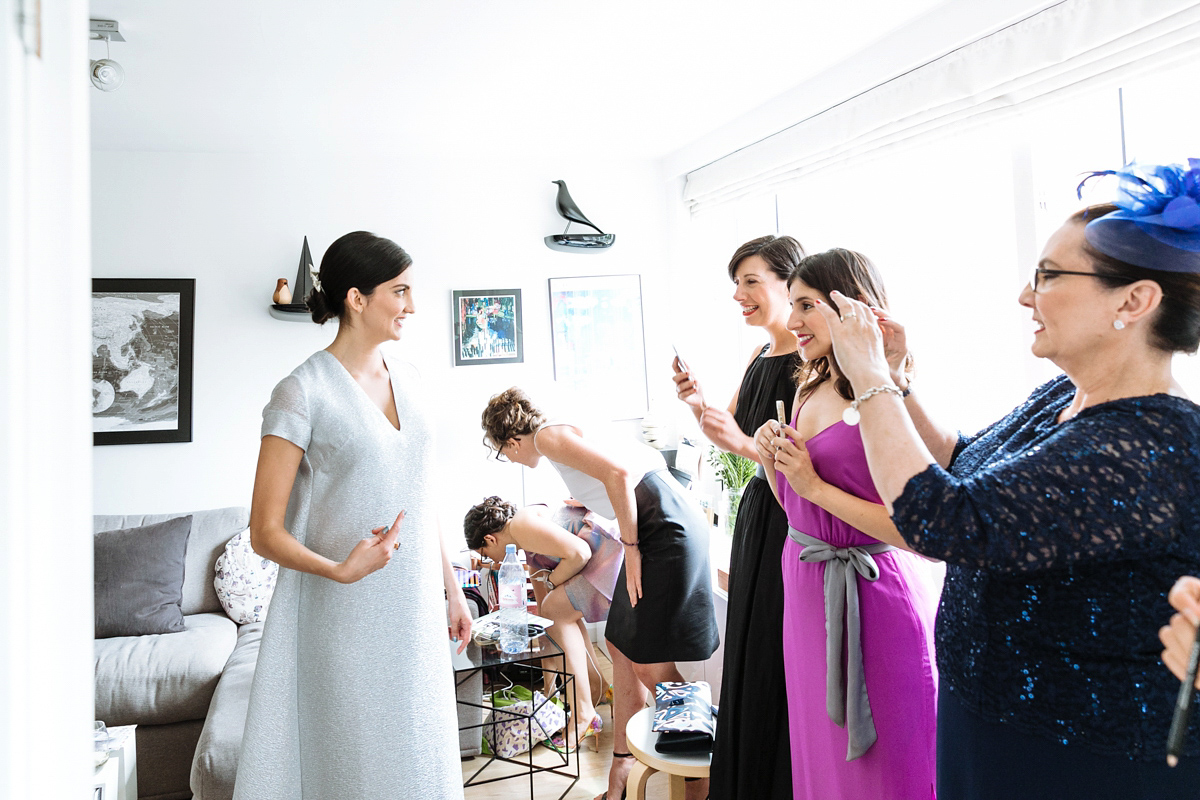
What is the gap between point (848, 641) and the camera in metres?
1.56

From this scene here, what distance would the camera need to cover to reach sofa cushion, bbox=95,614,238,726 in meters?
2.85

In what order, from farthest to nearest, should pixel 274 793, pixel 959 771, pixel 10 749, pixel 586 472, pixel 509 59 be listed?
pixel 509 59, pixel 586 472, pixel 274 793, pixel 959 771, pixel 10 749

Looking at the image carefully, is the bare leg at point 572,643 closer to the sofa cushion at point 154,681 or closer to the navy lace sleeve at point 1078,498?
the sofa cushion at point 154,681

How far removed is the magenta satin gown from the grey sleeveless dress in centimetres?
79

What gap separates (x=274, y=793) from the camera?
1513 mm

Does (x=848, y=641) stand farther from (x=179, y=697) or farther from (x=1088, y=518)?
(x=179, y=697)

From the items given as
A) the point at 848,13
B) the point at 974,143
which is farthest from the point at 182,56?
the point at 974,143

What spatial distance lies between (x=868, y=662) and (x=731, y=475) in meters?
2.05

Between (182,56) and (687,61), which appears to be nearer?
(182,56)

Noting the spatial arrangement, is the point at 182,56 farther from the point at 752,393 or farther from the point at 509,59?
the point at 752,393

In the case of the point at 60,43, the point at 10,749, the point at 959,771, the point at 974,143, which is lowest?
the point at 959,771

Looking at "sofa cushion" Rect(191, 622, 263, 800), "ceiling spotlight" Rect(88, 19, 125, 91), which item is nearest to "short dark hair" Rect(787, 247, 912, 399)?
"sofa cushion" Rect(191, 622, 263, 800)

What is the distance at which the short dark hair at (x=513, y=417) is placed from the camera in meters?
2.69

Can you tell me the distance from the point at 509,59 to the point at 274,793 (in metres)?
2.36
